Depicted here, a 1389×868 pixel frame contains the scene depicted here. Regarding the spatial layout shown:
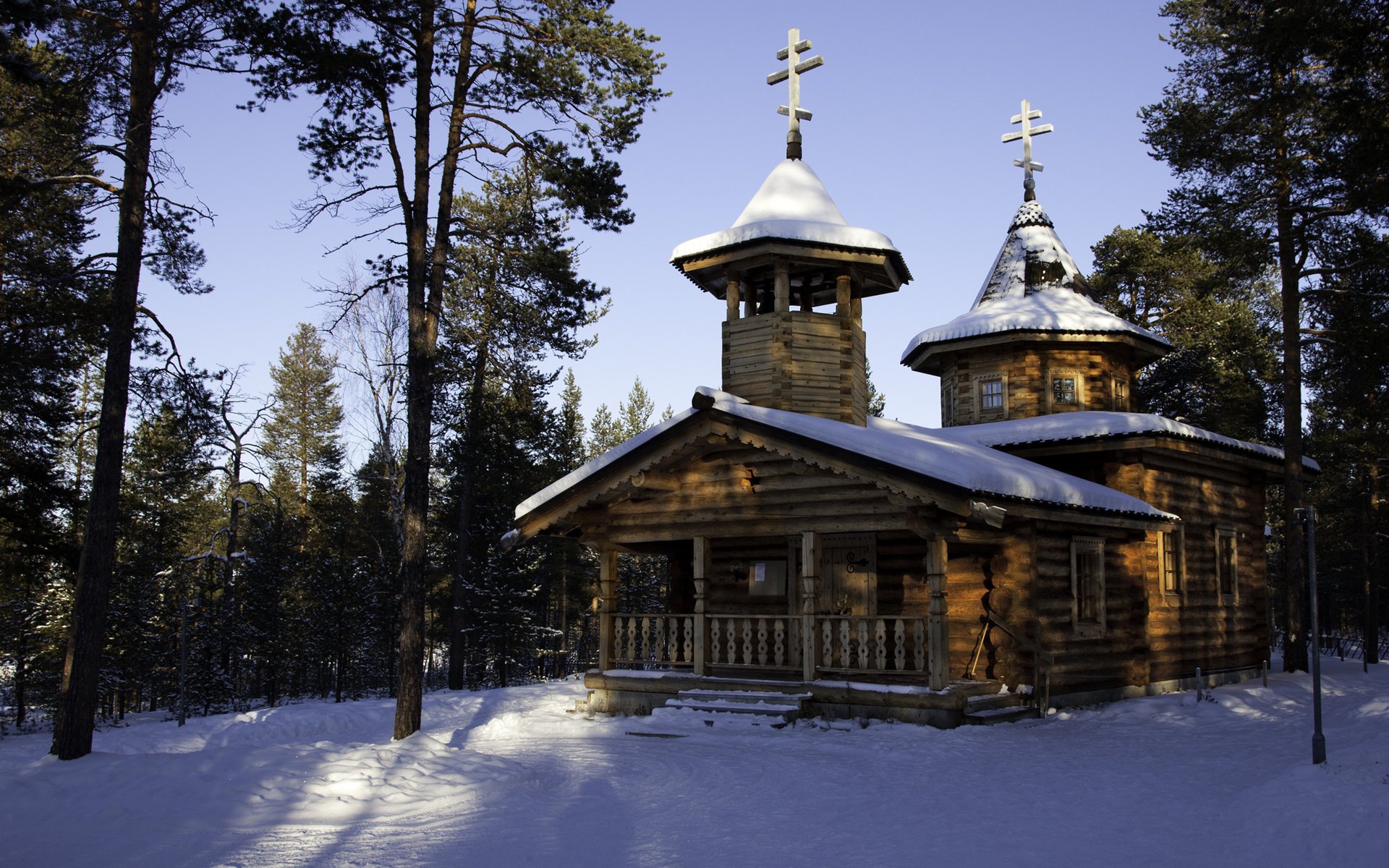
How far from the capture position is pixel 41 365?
18578mm

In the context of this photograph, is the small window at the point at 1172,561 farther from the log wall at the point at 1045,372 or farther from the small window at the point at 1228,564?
the log wall at the point at 1045,372

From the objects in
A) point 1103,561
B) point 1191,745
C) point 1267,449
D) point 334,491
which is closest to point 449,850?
point 1191,745

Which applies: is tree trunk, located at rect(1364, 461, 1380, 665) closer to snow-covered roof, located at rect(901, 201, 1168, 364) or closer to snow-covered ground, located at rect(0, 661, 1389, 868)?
snow-covered roof, located at rect(901, 201, 1168, 364)

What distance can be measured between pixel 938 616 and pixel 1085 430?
7468 millimetres

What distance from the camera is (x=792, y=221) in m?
18.8

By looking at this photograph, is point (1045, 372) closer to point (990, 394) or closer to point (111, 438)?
point (990, 394)

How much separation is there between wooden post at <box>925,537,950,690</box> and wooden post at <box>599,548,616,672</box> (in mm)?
5819

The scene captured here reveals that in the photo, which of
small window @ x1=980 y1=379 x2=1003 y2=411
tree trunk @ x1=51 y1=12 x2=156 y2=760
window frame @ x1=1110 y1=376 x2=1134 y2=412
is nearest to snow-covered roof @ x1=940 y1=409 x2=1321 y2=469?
small window @ x1=980 y1=379 x2=1003 y2=411

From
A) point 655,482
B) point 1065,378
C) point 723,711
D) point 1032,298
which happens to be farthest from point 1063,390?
point 723,711

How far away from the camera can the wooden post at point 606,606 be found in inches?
700

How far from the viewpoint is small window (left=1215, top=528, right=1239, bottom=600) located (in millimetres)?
22109

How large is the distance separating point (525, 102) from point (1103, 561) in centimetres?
1296

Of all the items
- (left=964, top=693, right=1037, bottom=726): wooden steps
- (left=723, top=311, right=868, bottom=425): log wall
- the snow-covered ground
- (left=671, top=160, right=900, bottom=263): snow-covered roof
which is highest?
(left=671, top=160, right=900, bottom=263): snow-covered roof

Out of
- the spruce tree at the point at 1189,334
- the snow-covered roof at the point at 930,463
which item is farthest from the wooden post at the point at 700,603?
the spruce tree at the point at 1189,334
